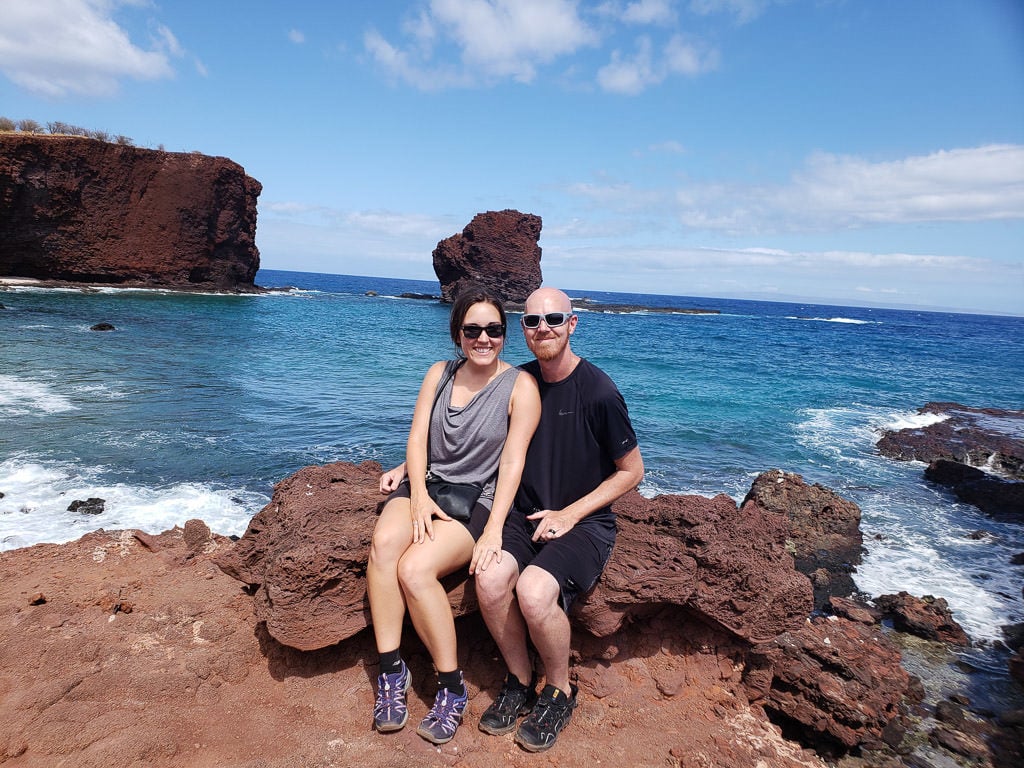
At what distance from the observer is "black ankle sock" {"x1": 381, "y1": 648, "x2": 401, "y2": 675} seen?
3121mm

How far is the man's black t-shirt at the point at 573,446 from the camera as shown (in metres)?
3.41

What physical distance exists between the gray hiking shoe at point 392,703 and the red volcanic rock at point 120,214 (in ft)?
157

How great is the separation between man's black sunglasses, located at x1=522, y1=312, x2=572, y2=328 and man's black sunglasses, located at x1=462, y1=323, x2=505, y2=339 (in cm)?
23

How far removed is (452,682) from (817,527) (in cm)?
704

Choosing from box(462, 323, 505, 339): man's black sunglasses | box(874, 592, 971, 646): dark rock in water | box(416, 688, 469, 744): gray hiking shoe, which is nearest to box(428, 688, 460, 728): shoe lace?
box(416, 688, 469, 744): gray hiking shoe

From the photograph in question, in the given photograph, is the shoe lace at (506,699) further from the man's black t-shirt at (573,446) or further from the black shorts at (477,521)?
the man's black t-shirt at (573,446)

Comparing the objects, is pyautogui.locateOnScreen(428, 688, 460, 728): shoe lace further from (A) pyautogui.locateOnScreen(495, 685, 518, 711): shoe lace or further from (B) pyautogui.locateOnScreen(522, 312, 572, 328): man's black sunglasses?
(B) pyautogui.locateOnScreen(522, 312, 572, 328): man's black sunglasses

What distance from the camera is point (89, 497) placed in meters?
7.64

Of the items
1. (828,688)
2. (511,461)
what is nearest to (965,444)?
(828,688)

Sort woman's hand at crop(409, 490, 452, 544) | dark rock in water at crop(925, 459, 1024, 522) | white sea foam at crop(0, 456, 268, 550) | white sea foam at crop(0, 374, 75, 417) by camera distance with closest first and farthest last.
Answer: woman's hand at crop(409, 490, 452, 544), white sea foam at crop(0, 456, 268, 550), dark rock in water at crop(925, 459, 1024, 522), white sea foam at crop(0, 374, 75, 417)

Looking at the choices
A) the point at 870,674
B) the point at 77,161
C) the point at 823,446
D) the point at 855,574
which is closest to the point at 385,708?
the point at 870,674

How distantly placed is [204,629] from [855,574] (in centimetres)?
728

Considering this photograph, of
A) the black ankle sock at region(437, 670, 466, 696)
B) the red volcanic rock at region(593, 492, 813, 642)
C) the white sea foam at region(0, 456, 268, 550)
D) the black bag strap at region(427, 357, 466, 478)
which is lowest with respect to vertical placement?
the white sea foam at region(0, 456, 268, 550)

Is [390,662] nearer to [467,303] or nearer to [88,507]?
[467,303]
